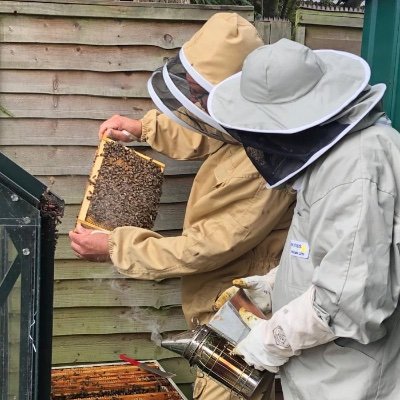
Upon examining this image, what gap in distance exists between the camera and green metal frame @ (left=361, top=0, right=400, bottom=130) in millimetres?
2848

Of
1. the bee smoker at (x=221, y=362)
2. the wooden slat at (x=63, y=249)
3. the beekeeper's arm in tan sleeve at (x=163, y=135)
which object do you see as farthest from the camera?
the wooden slat at (x=63, y=249)

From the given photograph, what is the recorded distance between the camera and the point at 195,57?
2574 mm

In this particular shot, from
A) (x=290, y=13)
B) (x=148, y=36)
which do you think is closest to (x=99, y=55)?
(x=148, y=36)

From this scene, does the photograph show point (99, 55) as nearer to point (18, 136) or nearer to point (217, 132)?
point (18, 136)

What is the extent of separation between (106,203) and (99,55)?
33.6 inches

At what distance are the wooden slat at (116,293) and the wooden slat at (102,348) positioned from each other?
0.19m

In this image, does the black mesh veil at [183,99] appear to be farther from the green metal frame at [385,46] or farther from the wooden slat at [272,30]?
the wooden slat at [272,30]

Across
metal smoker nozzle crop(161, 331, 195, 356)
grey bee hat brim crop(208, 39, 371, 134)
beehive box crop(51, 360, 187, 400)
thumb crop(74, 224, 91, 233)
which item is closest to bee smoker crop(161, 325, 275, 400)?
metal smoker nozzle crop(161, 331, 195, 356)

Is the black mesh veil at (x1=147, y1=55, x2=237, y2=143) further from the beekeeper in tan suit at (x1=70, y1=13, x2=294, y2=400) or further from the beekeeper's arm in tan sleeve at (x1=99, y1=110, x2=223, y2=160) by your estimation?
the beekeeper's arm in tan sleeve at (x1=99, y1=110, x2=223, y2=160)

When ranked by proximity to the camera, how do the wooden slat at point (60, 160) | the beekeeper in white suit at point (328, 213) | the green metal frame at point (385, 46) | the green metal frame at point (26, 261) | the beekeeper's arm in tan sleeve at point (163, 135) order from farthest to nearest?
the wooden slat at point (60, 160)
the beekeeper's arm in tan sleeve at point (163, 135)
the green metal frame at point (385, 46)
the green metal frame at point (26, 261)
the beekeeper in white suit at point (328, 213)

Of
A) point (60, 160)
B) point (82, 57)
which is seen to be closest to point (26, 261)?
point (60, 160)

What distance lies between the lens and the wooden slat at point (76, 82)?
132 inches

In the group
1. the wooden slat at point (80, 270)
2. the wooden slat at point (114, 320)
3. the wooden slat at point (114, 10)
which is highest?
the wooden slat at point (114, 10)

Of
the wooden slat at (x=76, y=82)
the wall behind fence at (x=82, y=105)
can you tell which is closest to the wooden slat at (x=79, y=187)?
Result: the wall behind fence at (x=82, y=105)
